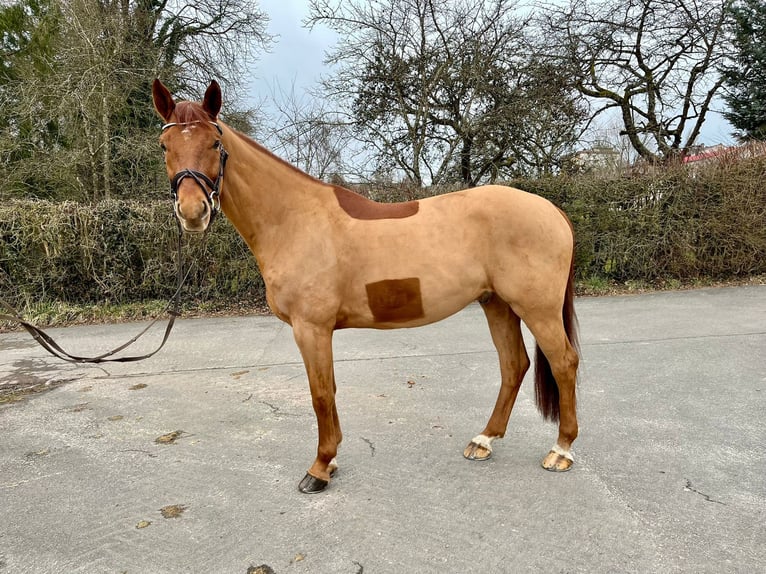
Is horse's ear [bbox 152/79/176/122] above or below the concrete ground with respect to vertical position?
above

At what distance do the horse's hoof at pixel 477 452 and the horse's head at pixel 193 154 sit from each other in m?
1.99

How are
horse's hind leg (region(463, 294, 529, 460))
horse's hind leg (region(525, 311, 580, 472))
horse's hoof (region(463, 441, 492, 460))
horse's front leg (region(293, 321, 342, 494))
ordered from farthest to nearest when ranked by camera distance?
horse's hind leg (region(463, 294, 529, 460)) → horse's hoof (region(463, 441, 492, 460)) → horse's hind leg (region(525, 311, 580, 472)) → horse's front leg (region(293, 321, 342, 494))

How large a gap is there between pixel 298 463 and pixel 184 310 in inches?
217

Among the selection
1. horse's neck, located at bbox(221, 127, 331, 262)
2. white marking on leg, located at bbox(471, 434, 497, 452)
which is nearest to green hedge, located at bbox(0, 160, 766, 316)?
horse's neck, located at bbox(221, 127, 331, 262)

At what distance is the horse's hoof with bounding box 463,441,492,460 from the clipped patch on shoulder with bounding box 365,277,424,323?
941 millimetres

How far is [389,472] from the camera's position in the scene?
98.2 inches

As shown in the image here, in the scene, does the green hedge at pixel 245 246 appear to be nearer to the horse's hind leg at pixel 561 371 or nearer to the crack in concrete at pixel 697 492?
the horse's hind leg at pixel 561 371

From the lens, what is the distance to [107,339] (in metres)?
6.00

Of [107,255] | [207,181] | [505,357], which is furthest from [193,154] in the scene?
[107,255]

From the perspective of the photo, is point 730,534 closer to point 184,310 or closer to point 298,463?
point 298,463

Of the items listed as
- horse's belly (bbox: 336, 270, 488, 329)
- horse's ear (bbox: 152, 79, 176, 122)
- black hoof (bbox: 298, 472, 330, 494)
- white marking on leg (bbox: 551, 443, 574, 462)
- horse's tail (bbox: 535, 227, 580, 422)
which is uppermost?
horse's ear (bbox: 152, 79, 176, 122)

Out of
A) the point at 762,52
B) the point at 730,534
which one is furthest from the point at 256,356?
the point at 762,52

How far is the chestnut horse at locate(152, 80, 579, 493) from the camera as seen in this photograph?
229 cm

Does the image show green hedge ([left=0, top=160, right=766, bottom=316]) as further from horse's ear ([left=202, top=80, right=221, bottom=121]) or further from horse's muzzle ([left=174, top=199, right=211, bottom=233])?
horse's muzzle ([left=174, top=199, right=211, bottom=233])
